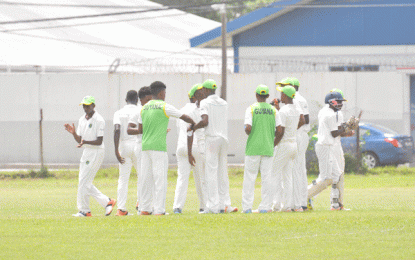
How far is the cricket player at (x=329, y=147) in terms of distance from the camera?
11.4 m

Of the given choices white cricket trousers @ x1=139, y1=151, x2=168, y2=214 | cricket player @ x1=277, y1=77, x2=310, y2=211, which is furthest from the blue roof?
white cricket trousers @ x1=139, y1=151, x2=168, y2=214

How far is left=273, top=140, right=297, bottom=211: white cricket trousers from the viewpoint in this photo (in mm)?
10867

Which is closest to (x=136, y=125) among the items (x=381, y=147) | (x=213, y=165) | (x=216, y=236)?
(x=213, y=165)

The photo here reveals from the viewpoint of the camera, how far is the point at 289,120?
10.9 meters

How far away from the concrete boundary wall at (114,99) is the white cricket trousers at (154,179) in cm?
1449

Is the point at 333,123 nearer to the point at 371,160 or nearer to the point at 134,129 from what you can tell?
the point at 134,129

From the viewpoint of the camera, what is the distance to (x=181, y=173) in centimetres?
1084

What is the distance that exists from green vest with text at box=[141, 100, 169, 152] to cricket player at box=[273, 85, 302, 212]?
1815 mm

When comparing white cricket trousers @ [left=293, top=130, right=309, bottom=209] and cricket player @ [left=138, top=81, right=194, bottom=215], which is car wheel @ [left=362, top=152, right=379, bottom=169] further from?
cricket player @ [left=138, top=81, right=194, bottom=215]

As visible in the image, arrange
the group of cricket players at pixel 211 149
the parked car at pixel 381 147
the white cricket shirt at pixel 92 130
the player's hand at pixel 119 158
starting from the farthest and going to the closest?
1. the parked car at pixel 381 147
2. the player's hand at pixel 119 158
3. the white cricket shirt at pixel 92 130
4. the group of cricket players at pixel 211 149

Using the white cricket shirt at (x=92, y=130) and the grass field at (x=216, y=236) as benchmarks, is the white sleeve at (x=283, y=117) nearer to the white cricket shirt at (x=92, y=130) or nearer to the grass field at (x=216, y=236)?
the grass field at (x=216, y=236)

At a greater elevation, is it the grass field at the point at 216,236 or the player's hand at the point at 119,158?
the player's hand at the point at 119,158

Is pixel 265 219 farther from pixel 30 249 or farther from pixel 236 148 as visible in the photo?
pixel 236 148

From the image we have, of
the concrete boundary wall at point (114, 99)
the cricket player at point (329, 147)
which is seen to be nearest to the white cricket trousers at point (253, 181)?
the cricket player at point (329, 147)
